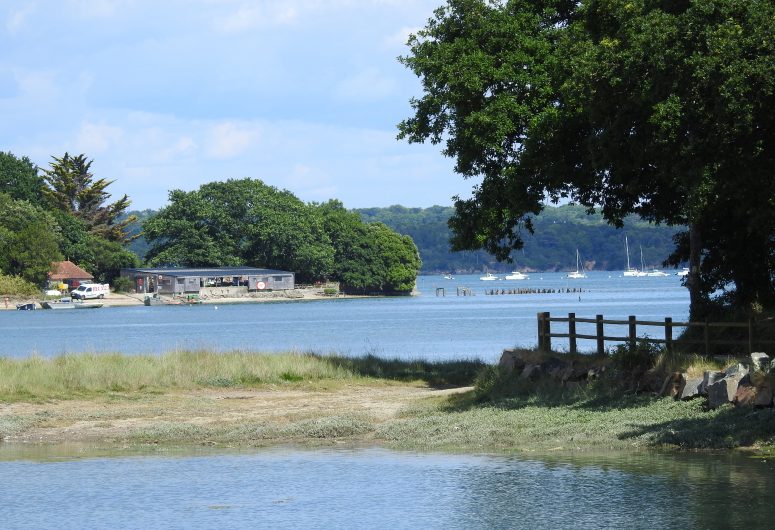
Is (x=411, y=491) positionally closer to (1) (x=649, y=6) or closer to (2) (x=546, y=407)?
(2) (x=546, y=407)

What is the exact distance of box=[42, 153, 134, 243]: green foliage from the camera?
186250 mm

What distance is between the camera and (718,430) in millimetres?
22547

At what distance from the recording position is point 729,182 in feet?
83.6

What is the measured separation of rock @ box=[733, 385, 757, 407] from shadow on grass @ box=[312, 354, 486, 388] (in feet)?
44.3

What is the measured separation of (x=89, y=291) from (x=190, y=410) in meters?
133

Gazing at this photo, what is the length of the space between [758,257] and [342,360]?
14842 mm

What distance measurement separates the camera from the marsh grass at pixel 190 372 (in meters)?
33.9

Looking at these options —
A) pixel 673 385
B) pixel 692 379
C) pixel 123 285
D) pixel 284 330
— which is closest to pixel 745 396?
pixel 692 379

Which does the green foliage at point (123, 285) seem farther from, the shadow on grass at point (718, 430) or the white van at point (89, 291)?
the shadow on grass at point (718, 430)

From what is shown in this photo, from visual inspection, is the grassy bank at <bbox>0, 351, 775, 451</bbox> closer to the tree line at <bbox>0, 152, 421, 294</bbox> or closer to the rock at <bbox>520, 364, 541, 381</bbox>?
the rock at <bbox>520, 364, 541, 381</bbox>

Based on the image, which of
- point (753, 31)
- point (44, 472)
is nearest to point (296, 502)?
point (44, 472)

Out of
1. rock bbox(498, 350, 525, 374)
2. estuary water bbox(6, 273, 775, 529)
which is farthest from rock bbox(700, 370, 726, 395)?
rock bbox(498, 350, 525, 374)

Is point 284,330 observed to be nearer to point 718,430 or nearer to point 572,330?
point 572,330

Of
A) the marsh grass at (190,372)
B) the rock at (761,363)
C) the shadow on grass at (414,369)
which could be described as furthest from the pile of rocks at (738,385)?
the marsh grass at (190,372)
